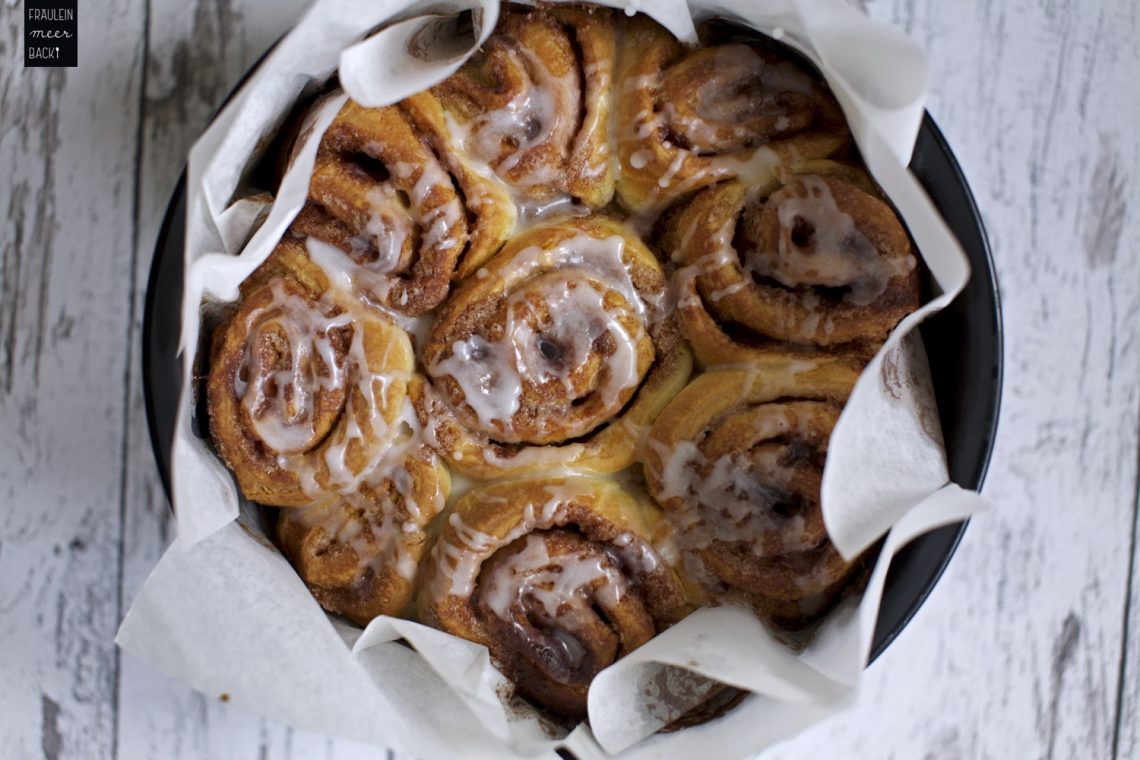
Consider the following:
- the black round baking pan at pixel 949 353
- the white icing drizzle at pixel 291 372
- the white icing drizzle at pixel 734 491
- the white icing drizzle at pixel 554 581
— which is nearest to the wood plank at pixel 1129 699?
the black round baking pan at pixel 949 353

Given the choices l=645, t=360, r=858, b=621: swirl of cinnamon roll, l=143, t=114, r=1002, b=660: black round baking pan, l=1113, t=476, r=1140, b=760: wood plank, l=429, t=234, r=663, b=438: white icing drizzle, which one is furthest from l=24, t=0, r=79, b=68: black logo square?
l=1113, t=476, r=1140, b=760: wood plank

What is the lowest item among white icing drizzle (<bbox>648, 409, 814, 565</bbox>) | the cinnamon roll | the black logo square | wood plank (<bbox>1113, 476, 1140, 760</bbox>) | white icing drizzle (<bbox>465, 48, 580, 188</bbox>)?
wood plank (<bbox>1113, 476, 1140, 760</bbox>)

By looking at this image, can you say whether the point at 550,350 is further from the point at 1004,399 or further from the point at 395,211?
the point at 1004,399

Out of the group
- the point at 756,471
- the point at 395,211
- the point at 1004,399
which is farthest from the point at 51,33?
the point at 1004,399

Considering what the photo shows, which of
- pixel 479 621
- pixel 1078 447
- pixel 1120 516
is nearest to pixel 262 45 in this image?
pixel 479 621

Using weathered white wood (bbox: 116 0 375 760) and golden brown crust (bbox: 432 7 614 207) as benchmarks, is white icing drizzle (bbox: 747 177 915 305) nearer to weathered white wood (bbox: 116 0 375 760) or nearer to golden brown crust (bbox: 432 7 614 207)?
golden brown crust (bbox: 432 7 614 207)
